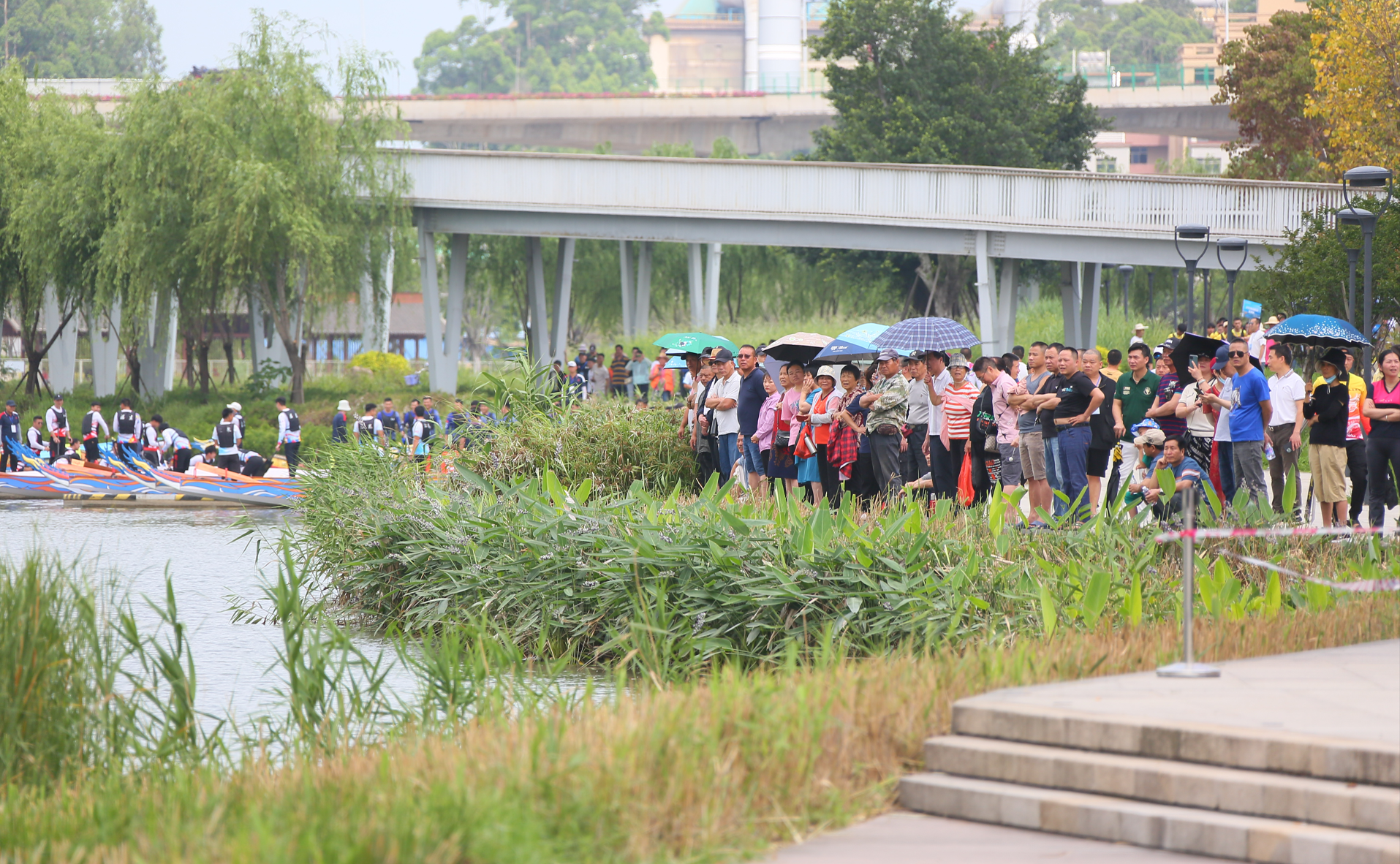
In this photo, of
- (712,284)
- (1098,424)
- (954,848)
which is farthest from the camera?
(712,284)

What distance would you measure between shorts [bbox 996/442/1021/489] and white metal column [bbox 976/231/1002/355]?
67.7 feet

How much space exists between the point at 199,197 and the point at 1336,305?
24.5 m

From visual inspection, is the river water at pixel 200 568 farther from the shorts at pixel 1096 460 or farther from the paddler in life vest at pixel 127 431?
the shorts at pixel 1096 460

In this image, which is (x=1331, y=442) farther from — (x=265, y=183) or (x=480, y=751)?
(x=265, y=183)

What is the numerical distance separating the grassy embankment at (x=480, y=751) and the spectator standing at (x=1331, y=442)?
15.3 feet

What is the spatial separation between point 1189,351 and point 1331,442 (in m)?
1.43

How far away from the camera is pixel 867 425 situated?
15039mm

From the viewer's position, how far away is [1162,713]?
20.4ft

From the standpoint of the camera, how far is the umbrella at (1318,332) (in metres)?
14.0

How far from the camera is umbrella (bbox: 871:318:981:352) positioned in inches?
617

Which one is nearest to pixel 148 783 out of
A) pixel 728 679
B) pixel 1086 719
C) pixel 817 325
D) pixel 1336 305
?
pixel 728 679

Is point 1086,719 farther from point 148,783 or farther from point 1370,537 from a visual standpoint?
point 1370,537

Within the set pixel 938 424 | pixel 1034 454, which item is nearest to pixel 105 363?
pixel 938 424

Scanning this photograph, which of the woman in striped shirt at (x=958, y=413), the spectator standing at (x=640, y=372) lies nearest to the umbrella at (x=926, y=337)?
the woman in striped shirt at (x=958, y=413)
